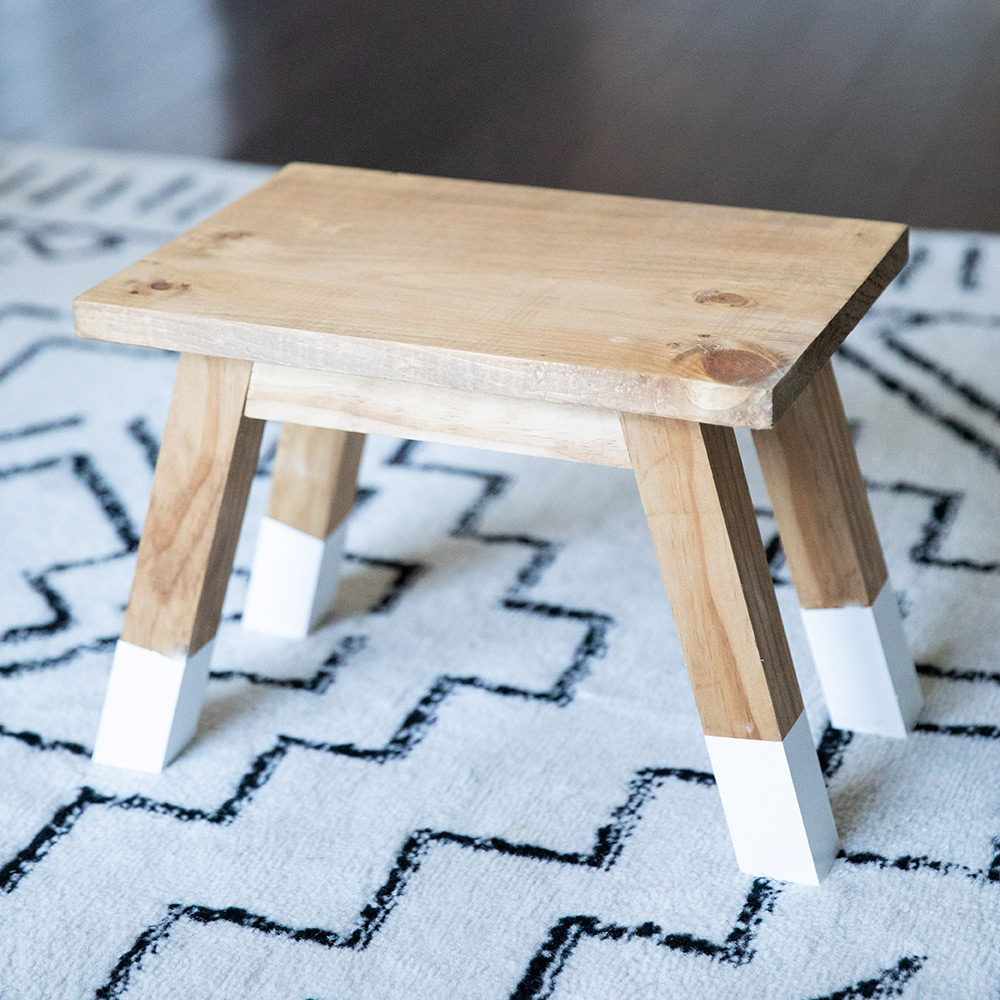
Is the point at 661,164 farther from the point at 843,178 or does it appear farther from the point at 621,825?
the point at 621,825

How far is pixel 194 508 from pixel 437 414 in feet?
0.70

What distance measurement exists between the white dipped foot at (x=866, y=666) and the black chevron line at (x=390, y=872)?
0.14m

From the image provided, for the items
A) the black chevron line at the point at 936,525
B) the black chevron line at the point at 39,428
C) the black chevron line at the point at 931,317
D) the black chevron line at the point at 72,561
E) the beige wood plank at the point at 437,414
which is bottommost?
the black chevron line at the point at 936,525

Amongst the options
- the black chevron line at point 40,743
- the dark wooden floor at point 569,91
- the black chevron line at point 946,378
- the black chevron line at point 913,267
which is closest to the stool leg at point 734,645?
the black chevron line at point 40,743

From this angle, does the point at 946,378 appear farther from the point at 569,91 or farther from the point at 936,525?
the point at 569,91

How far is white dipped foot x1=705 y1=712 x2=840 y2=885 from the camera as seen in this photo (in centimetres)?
86

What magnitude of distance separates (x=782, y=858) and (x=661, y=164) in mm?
1783

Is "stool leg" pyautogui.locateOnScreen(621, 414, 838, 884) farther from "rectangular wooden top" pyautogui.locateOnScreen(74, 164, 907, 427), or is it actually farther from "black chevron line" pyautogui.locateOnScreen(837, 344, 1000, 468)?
"black chevron line" pyautogui.locateOnScreen(837, 344, 1000, 468)

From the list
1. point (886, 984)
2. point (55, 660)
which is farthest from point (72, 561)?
point (886, 984)

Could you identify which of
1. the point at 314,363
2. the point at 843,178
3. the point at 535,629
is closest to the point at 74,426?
the point at 535,629

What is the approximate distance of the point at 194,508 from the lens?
947 millimetres

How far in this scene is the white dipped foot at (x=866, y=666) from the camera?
1.00 meters

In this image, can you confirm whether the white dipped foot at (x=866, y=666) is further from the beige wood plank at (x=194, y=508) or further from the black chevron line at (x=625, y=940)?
the beige wood plank at (x=194, y=508)

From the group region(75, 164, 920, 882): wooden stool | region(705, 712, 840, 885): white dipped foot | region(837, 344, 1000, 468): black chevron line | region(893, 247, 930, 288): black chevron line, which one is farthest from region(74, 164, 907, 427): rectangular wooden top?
region(893, 247, 930, 288): black chevron line
